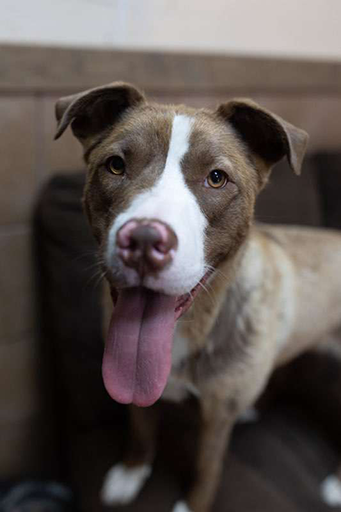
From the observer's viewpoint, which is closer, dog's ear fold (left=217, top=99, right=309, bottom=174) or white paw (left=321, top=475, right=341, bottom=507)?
dog's ear fold (left=217, top=99, right=309, bottom=174)

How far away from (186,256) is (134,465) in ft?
2.74

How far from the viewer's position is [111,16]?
1.45 meters

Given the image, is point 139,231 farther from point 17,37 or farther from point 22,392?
point 22,392

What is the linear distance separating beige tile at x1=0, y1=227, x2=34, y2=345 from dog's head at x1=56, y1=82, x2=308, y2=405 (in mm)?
575

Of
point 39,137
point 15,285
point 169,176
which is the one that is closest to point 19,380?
point 15,285

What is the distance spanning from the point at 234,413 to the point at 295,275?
0.43 metres

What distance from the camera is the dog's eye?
0.90 meters

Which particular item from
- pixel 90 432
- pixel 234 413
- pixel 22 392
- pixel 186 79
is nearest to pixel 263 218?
pixel 186 79

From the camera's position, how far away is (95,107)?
1001 mm

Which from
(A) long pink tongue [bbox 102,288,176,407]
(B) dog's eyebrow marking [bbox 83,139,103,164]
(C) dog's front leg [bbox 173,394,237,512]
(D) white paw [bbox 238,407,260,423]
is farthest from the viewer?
(D) white paw [bbox 238,407,260,423]

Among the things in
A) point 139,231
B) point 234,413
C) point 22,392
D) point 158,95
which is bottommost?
point 22,392

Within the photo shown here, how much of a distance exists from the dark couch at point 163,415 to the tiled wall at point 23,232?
53mm

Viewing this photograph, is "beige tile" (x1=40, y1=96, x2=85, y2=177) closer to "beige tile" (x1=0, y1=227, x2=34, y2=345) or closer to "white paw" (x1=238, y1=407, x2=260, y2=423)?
"beige tile" (x1=0, y1=227, x2=34, y2=345)

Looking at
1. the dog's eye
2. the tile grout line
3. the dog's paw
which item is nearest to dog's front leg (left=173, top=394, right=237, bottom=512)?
the dog's paw
